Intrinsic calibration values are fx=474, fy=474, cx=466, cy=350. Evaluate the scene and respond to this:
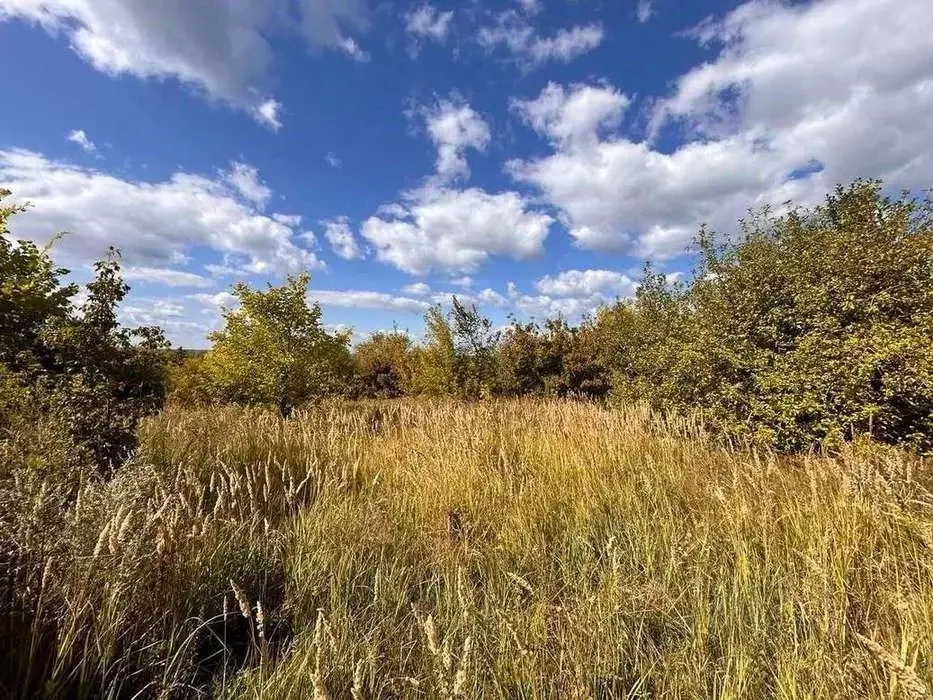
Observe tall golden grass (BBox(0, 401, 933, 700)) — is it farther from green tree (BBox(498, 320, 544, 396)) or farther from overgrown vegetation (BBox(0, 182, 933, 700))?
green tree (BBox(498, 320, 544, 396))

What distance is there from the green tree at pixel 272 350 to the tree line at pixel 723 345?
1.3 inches

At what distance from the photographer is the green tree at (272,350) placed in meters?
11.4

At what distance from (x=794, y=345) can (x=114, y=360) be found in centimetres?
913

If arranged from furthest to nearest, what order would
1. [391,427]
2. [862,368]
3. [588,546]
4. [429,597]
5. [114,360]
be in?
[391,427], [862,368], [114,360], [588,546], [429,597]

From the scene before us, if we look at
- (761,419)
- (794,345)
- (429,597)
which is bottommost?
(429,597)

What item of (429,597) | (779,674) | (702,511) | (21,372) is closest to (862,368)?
(702,511)

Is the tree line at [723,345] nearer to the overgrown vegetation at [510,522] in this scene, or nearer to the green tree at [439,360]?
the overgrown vegetation at [510,522]

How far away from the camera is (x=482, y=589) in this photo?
2.89m

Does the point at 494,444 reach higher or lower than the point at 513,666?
higher

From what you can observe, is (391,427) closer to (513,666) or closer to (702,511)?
(702,511)

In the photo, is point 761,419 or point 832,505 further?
point 761,419

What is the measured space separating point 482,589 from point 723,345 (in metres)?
6.88

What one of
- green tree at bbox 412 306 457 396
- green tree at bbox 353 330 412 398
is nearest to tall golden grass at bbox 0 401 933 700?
green tree at bbox 412 306 457 396

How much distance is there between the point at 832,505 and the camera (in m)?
3.56
